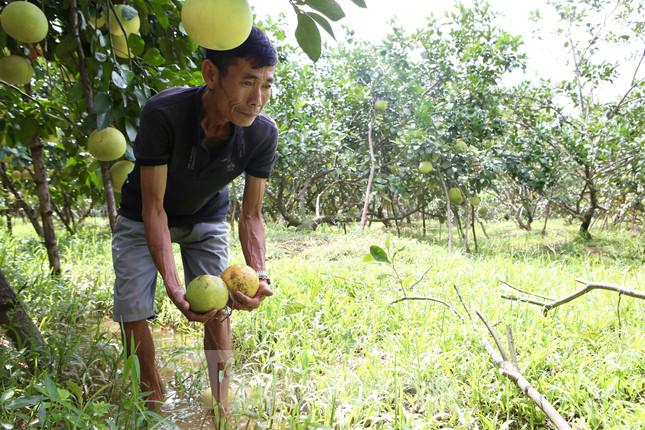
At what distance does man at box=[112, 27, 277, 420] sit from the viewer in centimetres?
139

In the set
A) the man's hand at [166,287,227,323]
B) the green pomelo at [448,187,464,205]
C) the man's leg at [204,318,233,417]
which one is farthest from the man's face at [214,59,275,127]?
the green pomelo at [448,187,464,205]

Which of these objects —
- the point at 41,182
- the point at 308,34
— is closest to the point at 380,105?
the point at 41,182

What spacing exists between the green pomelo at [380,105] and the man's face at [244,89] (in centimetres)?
535

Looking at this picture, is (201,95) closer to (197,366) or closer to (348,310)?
(197,366)

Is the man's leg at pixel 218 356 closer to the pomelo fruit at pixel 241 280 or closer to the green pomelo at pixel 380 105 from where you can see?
the pomelo fruit at pixel 241 280

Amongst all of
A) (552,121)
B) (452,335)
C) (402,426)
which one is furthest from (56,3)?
(552,121)

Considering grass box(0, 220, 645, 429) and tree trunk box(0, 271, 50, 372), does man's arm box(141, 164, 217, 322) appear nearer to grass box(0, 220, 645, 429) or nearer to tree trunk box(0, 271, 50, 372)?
grass box(0, 220, 645, 429)

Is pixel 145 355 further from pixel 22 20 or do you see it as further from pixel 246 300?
pixel 22 20

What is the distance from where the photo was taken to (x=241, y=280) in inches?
57.4

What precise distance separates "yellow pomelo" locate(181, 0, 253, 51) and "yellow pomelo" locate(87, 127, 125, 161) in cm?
103

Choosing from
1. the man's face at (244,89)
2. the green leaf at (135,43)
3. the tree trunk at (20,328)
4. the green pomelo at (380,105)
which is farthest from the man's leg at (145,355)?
the green pomelo at (380,105)

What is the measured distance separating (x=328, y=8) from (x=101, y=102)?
1.11 meters

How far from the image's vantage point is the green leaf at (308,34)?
2.57 feet

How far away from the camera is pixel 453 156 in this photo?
219 inches
